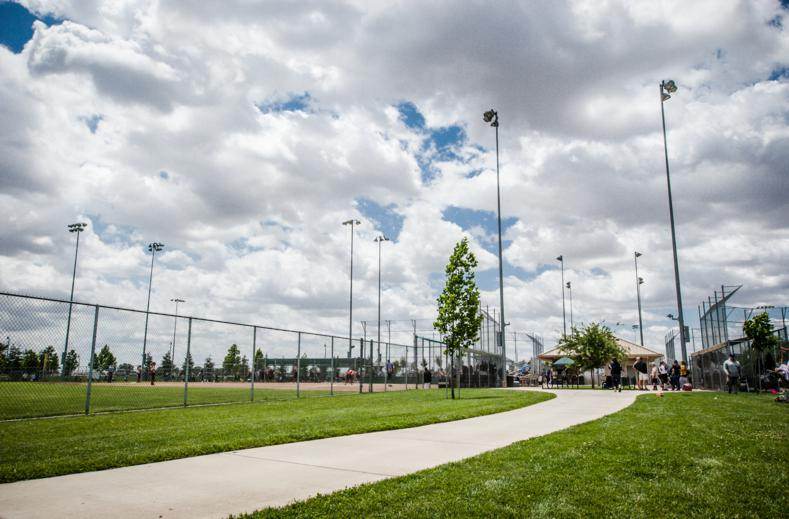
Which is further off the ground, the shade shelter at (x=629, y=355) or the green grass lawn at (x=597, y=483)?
the shade shelter at (x=629, y=355)

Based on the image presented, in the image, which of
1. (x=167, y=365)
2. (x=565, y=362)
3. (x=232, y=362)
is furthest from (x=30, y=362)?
(x=565, y=362)

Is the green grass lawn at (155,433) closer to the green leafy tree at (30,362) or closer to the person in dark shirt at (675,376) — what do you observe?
the green leafy tree at (30,362)

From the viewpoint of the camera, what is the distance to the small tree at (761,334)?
72.2ft

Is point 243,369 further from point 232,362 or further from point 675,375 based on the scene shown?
point 675,375

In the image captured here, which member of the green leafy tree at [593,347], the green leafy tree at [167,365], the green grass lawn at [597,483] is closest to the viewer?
the green grass lawn at [597,483]

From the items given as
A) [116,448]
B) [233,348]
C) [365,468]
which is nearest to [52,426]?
[116,448]

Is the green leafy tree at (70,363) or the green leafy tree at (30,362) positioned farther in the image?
→ the green leafy tree at (70,363)

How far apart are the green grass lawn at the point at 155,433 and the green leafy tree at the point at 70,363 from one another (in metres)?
1.75

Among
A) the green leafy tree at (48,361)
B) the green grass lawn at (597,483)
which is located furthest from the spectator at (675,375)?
the green leafy tree at (48,361)

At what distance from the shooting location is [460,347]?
2081 cm

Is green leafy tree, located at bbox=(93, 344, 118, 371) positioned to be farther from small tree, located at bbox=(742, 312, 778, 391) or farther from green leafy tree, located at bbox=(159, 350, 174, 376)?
small tree, located at bbox=(742, 312, 778, 391)

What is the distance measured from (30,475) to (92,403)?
11.4 meters

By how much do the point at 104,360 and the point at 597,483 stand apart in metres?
13.3

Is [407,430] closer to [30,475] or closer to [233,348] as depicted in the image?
[30,475]
